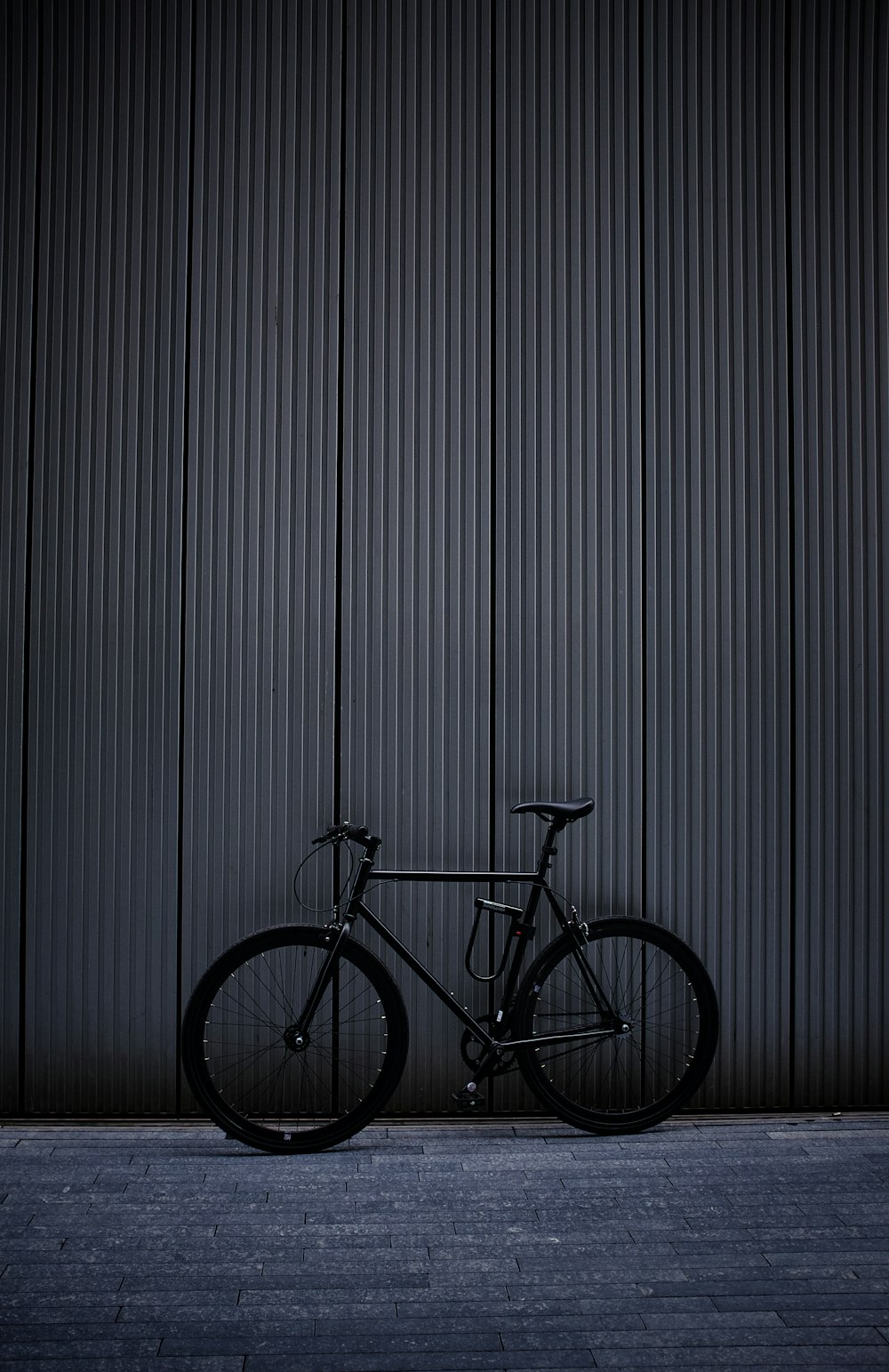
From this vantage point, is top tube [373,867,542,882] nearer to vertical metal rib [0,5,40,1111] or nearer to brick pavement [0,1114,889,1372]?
brick pavement [0,1114,889,1372]

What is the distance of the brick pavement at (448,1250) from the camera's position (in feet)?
9.24

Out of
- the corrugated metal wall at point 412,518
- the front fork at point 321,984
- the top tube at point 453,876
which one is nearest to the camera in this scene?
the front fork at point 321,984

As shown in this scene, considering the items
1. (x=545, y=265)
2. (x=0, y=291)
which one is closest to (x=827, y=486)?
(x=545, y=265)

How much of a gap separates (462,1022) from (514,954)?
353mm

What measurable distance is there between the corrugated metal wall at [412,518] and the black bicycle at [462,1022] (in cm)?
22

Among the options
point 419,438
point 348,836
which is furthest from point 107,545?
point 348,836

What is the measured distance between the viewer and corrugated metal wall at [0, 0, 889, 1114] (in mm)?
4527

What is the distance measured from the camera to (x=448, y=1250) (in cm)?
330

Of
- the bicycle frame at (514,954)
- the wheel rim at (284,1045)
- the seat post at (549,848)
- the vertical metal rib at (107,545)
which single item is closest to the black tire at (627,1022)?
the bicycle frame at (514,954)

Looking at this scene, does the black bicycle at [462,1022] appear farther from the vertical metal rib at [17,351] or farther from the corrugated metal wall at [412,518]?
the vertical metal rib at [17,351]

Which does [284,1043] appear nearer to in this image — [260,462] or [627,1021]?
[627,1021]

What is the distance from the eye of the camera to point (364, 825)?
4531mm

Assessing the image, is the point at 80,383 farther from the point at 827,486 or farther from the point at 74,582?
the point at 827,486

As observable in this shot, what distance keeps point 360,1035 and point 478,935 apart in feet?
2.17
